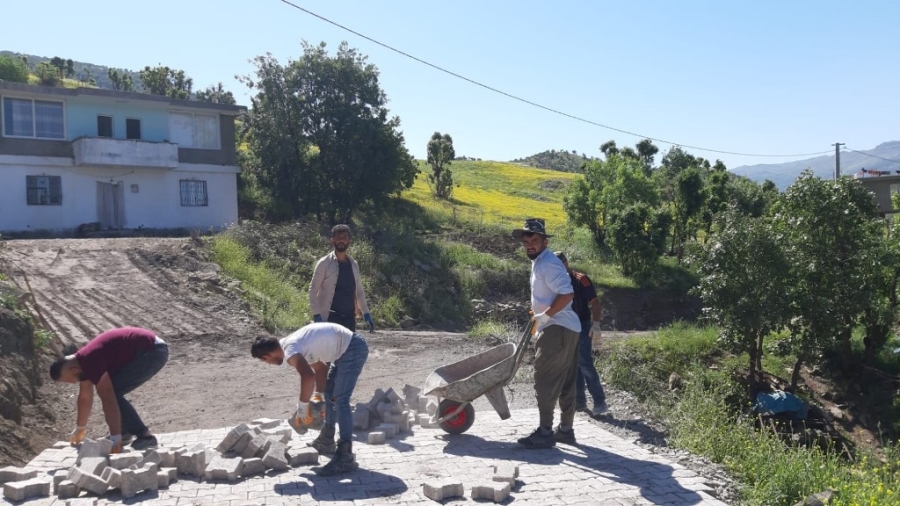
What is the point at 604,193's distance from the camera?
97.5ft

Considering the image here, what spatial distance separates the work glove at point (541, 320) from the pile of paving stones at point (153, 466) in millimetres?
2290

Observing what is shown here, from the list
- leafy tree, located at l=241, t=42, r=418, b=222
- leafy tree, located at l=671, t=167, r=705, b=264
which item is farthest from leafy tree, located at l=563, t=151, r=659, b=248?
leafy tree, located at l=241, t=42, r=418, b=222

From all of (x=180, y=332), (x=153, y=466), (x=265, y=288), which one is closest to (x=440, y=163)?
(x=265, y=288)

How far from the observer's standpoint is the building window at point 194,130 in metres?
29.0

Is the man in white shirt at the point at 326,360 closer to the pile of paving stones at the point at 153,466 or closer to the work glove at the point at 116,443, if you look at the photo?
the pile of paving stones at the point at 153,466

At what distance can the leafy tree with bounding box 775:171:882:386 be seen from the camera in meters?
14.1

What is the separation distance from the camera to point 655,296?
25.4 meters

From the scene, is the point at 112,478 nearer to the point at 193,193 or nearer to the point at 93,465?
the point at 93,465

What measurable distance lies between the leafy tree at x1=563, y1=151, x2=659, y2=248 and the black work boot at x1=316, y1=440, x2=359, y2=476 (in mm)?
22878

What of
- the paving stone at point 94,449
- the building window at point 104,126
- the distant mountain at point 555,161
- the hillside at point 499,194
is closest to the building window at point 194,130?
the building window at point 104,126

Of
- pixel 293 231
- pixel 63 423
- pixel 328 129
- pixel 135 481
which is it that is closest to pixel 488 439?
pixel 135 481

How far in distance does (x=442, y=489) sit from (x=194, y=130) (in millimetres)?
26279

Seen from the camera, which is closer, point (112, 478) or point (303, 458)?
point (112, 478)

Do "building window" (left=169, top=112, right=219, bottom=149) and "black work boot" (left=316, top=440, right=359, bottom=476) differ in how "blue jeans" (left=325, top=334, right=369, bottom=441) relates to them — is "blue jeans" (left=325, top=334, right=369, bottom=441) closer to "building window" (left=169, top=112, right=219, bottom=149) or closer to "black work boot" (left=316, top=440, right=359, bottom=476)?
"black work boot" (left=316, top=440, right=359, bottom=476)
